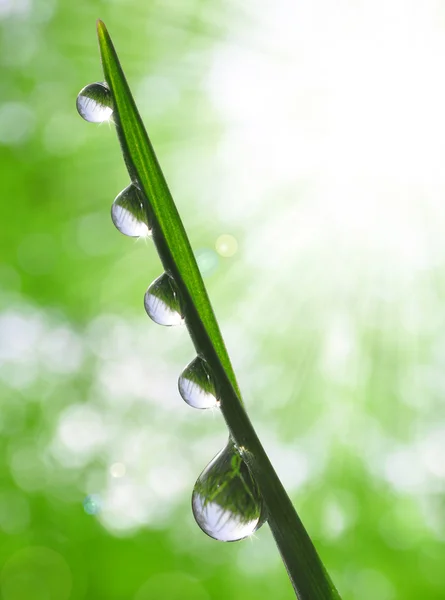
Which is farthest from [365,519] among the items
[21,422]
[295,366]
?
[21,422]

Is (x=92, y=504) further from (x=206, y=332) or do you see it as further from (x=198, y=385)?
(x=206, y=332)

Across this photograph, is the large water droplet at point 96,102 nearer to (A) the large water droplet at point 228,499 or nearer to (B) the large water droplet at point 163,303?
(B) the large water droplet at point 163,303

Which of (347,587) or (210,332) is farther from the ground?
(347,587)

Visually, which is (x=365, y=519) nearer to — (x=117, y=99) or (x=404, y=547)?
(x=404, y=547)

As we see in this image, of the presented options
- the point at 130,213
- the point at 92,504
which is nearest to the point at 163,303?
the point at 130,213

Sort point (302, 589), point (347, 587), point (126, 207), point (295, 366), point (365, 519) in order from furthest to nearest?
point (295, 366) → point (365, 519) → point (347, 587) → point (126, 207) → point (302, 589)

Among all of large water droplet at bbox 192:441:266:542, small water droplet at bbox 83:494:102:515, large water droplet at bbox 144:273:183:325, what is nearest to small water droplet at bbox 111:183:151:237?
large water droplet at bbox 144:273:183:325
